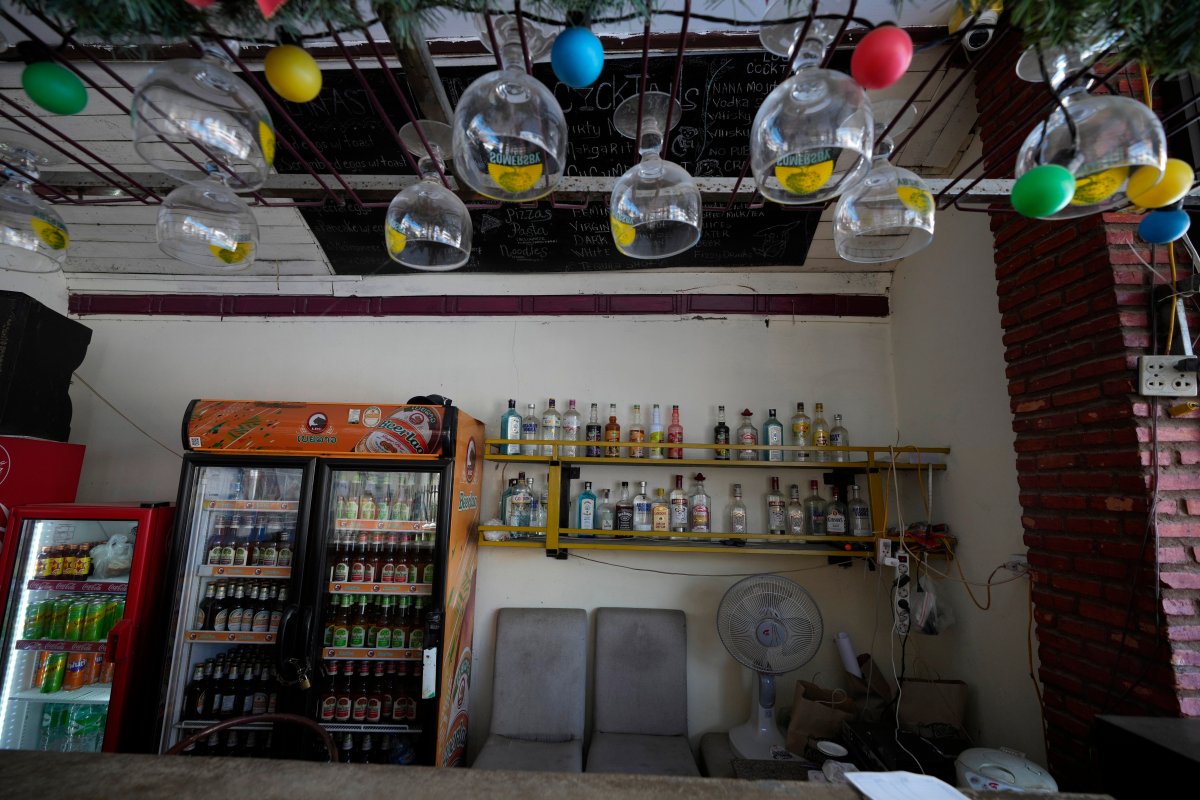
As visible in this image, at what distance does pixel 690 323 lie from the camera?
353 cm

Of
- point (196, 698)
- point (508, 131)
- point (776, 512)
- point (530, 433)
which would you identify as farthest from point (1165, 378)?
point (196, 698)

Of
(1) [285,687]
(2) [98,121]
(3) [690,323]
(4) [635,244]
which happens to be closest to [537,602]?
(1) [285,687]

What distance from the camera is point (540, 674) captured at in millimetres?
3012

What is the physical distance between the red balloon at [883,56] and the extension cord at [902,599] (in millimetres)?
2482

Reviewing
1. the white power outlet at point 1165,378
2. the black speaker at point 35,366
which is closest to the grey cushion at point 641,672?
the white power outlet at point 1165,378

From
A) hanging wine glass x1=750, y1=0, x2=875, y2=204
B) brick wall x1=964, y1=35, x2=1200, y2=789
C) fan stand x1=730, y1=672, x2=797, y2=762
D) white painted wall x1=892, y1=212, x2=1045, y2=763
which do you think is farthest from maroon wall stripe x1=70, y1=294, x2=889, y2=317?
hanging wine glass x1=750, y1=0, x2=875, y2=204

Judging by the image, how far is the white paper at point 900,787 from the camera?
102cm

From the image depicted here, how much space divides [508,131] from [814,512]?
2.79 metres

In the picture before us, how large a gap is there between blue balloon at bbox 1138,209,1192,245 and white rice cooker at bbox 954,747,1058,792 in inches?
65.8

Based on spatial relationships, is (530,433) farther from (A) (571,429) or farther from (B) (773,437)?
(B) (773,437)

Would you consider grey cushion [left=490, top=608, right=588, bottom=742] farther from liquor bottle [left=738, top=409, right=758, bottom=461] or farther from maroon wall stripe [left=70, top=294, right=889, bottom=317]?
maroon wall stripe [left=70, top=294, right=889, bottom=317]

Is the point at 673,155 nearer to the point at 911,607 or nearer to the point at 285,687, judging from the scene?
the point at 911,607

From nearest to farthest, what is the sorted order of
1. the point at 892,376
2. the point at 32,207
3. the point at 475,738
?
the point at 32,207
the point at 475,738
the point at 892,376

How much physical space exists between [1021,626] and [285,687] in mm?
3348
